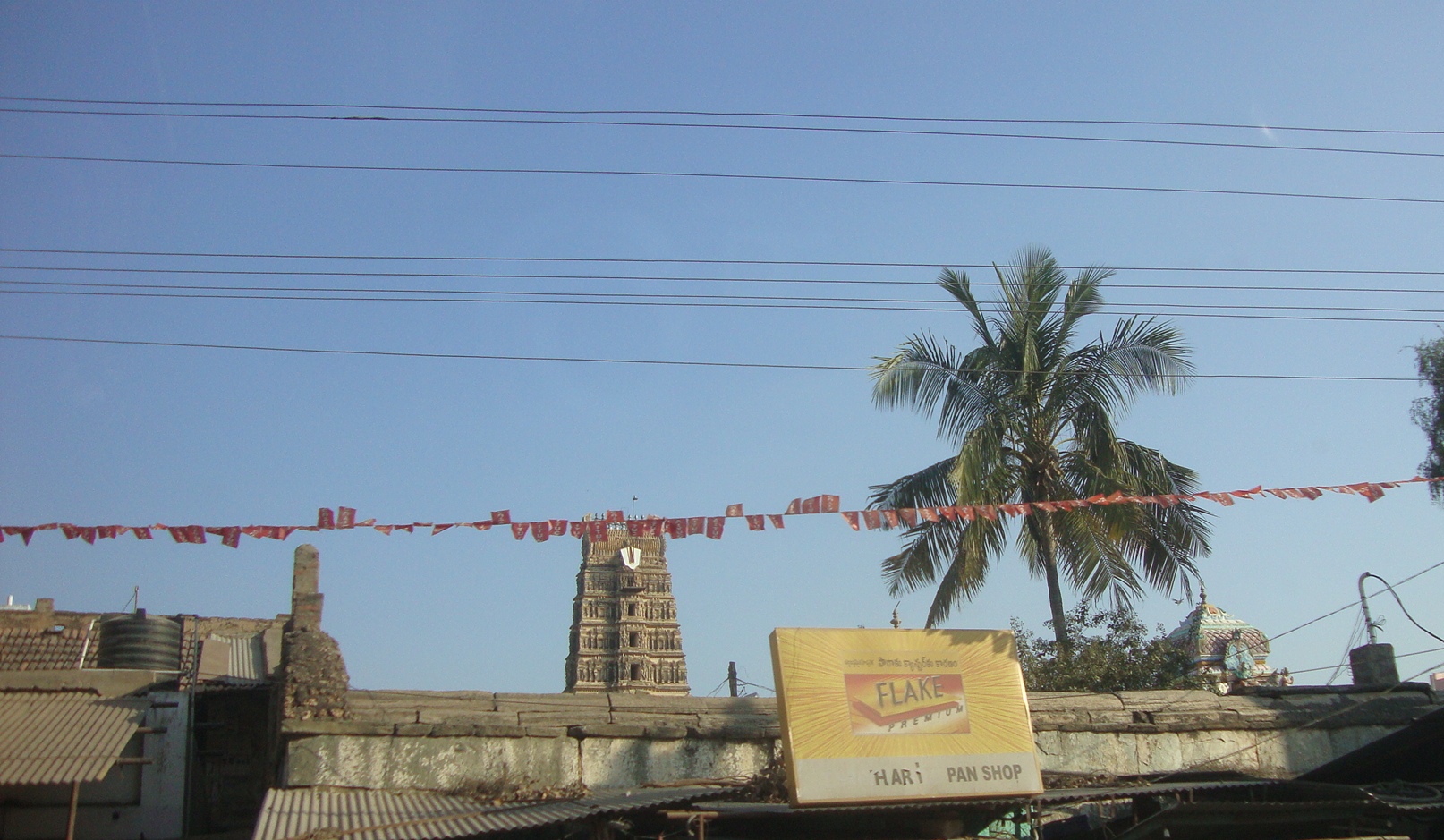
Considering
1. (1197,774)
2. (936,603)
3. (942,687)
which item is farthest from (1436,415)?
(942,687)

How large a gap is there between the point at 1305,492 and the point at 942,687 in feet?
17.8

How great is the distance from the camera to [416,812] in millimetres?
9367

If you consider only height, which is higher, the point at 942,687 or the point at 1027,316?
the point at 1027,316

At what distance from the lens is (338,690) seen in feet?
34.6

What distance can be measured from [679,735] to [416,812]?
2.66 m

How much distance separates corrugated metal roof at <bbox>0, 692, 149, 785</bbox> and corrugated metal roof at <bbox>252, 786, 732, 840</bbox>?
211cm

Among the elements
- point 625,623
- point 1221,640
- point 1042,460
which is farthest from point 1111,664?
point 625,623

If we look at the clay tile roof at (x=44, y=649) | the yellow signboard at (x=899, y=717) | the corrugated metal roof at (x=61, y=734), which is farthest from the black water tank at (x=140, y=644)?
the yellow signboard at (x=899, y=717)

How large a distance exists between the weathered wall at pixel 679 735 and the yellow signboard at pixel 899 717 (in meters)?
1.76

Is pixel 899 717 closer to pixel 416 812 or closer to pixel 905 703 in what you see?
pixel 905 703

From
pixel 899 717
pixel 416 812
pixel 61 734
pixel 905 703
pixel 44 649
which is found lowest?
pixel 416 812

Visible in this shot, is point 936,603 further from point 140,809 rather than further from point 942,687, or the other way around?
point 140,809

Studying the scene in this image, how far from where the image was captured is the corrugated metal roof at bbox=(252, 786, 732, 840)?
28.1 ft

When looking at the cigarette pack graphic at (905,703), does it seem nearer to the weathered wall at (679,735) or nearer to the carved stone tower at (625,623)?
the weathered wall at (679,735)
